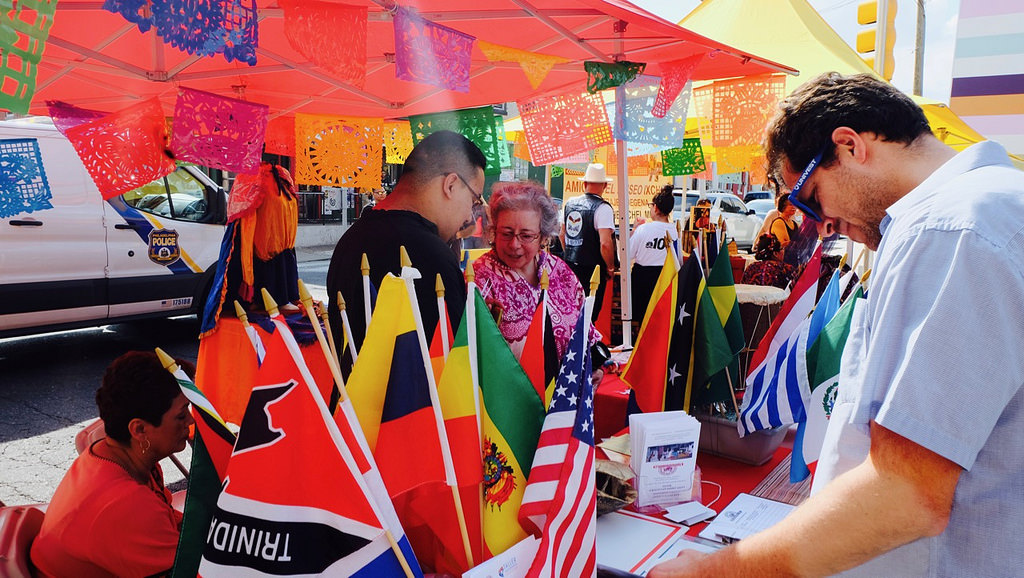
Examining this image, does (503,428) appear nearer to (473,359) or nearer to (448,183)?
(473,359)

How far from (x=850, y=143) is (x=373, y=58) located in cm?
311

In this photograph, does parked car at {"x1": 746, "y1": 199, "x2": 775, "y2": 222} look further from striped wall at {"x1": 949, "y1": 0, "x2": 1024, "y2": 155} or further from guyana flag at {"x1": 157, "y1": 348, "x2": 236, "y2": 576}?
guyana flag at {"x1": 157, "y1": 348, "x2": 236, "y2": 576}

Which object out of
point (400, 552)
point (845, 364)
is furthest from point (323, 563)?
point (845, 364)

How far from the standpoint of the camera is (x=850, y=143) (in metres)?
1.28

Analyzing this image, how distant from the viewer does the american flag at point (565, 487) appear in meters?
1.44

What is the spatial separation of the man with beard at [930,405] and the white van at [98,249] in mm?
6293

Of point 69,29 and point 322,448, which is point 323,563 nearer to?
point 322,448

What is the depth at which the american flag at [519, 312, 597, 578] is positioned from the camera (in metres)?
1.44

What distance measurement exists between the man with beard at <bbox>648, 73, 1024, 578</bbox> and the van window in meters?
6.96

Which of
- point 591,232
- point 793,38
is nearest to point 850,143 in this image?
point 591,232

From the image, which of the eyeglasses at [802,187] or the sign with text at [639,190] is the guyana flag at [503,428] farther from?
the sign with text at [639,190]

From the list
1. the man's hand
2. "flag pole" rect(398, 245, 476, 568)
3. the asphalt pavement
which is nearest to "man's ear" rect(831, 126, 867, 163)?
the man's hand

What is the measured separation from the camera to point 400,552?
4.14 ft

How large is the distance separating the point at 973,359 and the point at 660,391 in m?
1.61
